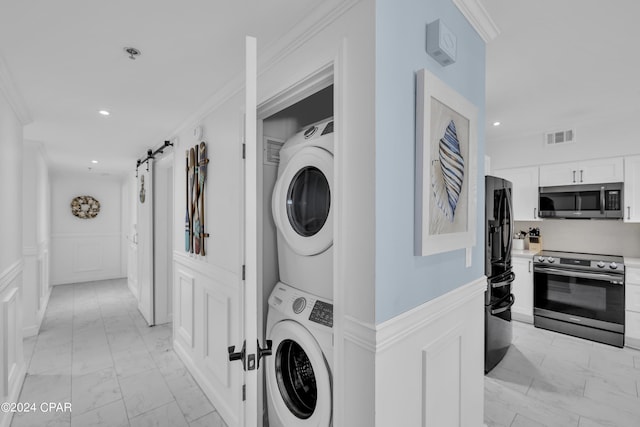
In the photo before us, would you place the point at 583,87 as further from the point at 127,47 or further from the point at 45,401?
the point at 45,401

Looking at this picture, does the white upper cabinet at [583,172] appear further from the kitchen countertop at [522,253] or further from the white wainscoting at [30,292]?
the white wainscoting at [30,292]

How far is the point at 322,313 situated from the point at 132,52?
1721 millimetres

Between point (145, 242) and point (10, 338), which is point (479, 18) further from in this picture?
point (145, 242)

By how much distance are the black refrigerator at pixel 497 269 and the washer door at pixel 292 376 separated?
169 centimetres

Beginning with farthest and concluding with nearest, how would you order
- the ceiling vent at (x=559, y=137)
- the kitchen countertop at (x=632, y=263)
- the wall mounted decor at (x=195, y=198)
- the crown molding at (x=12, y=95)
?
the ceiling vent at (x=559, y=137), the kitchen countertop at (x=632, y=263), the wall mounted decor at (x=195, y=198), the crown molding at (x=12, y=95)

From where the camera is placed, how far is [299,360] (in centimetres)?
179

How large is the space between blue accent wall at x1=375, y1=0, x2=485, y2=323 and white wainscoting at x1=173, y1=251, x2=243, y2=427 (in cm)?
109

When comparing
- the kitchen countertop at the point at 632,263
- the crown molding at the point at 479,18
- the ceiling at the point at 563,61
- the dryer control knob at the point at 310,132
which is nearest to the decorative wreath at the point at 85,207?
the dryer control knob at the point at 310,132

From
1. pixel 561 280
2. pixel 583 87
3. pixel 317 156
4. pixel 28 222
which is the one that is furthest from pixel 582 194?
pixel 28 222

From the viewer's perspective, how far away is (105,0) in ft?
4.19

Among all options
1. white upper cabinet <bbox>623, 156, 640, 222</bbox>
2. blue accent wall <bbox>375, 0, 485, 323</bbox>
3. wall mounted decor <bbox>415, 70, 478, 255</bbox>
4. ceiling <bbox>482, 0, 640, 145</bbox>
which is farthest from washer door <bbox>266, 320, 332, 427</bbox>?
white upper cabinet <bbox>623, 156, 640, 222</bbox>

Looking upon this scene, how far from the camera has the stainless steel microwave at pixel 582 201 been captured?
331cm

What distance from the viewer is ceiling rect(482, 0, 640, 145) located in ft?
5.07

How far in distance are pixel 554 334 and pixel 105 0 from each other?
15.5 feet
